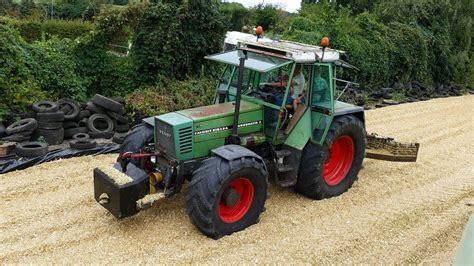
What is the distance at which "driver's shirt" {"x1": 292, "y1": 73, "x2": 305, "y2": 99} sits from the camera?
592 cm

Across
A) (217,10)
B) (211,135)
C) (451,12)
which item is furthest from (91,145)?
(451,12)

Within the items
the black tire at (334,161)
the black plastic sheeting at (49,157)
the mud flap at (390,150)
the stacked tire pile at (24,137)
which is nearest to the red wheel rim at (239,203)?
the black tire at (334,161)

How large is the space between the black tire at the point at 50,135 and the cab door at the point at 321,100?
4.63 metres

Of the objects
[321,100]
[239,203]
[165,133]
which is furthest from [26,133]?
[321,100]

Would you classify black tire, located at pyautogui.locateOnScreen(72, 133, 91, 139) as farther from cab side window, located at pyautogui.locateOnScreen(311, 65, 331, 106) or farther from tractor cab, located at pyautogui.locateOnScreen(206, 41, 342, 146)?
cab side window, located at pyautogui.locateOnScreen(311, 65, 331, 106)

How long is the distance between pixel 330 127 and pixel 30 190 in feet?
13.8

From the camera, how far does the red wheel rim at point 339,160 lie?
21.7 feet

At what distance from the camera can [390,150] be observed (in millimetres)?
7527

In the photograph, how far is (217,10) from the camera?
11320 millimetres

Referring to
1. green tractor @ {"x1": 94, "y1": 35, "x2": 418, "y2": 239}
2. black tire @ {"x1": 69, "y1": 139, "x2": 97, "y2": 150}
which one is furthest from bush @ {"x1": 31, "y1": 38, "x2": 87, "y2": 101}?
green tractor @ {"x1": 94, "y1": 35, "x2": 418, "y2": 239}

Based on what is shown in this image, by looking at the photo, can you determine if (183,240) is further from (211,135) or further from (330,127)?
(330,127)

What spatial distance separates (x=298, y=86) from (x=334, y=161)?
1.44 metres

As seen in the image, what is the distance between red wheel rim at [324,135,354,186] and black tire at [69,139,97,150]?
13.3 ft

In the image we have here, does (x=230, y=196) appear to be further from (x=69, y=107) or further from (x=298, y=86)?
(x=69, y=107)
